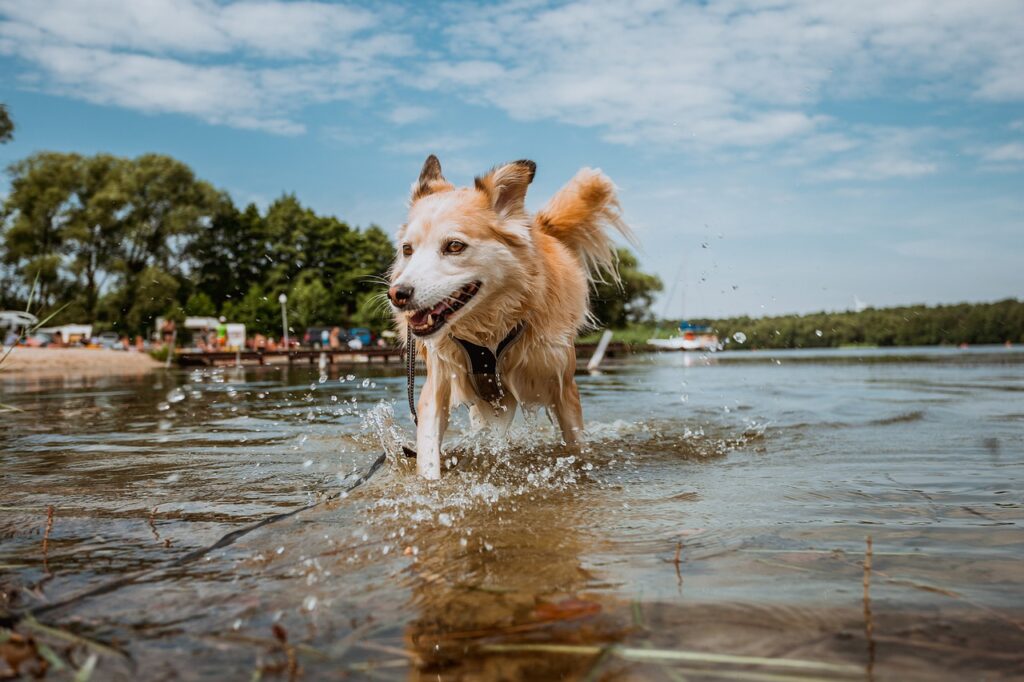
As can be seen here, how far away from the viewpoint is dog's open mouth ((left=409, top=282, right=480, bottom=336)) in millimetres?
4555

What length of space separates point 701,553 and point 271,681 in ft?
5.47

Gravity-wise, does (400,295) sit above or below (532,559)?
above

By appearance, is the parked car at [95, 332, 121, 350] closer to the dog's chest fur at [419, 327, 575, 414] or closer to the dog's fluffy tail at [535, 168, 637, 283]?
the dog's fluffy tail at [535, 168, 637, 283]

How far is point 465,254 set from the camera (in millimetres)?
4727

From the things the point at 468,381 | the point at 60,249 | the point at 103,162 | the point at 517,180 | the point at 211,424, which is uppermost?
the point at 103,162

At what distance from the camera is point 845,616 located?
208 centimetres

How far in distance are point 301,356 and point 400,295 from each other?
3615 centimetres

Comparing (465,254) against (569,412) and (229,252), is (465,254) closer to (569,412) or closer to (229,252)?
(569,412)

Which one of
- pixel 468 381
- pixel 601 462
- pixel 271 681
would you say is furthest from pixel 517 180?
pixel 271 681

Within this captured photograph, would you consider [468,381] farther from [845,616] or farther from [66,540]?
[845,616]

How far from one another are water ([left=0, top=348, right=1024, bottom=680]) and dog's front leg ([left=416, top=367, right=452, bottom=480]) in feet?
0.68

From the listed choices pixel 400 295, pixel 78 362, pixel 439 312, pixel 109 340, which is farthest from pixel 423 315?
pixel 109 340

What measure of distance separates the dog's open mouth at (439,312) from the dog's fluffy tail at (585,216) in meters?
1.98

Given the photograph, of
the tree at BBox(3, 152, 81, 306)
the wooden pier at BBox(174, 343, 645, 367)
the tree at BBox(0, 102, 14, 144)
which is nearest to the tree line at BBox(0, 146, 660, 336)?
the tree at BBox(3, 152, 81, 306)
